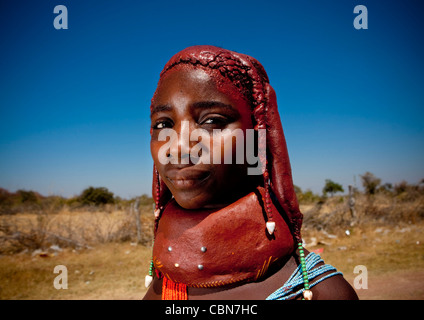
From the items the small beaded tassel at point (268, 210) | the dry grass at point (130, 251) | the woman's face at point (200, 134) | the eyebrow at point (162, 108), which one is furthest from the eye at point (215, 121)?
the dry grass at point (130, 251)

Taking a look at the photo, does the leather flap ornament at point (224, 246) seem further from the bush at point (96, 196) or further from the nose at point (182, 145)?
the bush at point (96, 196)

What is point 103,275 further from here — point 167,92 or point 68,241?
point 167,92

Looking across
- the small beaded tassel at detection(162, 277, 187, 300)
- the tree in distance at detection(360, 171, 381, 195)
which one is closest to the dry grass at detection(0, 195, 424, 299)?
the small beaded tassel at detection(162, 277, 187, 300)

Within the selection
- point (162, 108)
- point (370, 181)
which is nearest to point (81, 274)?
point (162, 108)

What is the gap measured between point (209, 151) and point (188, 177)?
163mm

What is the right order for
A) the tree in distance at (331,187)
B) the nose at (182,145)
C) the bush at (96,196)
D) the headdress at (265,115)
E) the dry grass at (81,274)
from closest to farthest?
the nose at (182,145), the headdress at (265,115), the dry grass at (81,274), the bush at (96,196), the tree in distance at (331,187)

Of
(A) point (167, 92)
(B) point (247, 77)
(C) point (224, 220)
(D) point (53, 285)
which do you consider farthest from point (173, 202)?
(D) point (53, 285)

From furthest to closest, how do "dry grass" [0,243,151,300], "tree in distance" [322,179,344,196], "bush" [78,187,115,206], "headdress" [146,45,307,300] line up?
"tree in distance" [322,179,344,196], "bush" [78,187,115,206], "dry grass" [0,243,151,300], "headdress" [146,45,307,300]

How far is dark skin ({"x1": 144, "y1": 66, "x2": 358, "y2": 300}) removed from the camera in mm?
1289

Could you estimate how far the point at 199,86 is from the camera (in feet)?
4.29

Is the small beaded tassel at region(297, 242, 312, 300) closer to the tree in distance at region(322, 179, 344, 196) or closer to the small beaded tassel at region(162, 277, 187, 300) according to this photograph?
the small beaded tassel at region(162, 277, 187, 300)

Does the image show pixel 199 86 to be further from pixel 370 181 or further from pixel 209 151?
pixel 370 181

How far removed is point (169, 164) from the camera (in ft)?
4.42

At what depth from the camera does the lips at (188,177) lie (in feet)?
4.19
